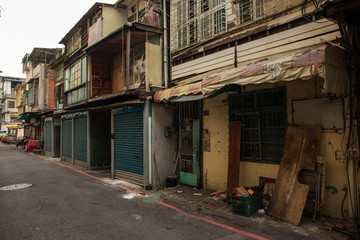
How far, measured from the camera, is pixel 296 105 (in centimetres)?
621

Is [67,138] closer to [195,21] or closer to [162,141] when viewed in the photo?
[162,141]

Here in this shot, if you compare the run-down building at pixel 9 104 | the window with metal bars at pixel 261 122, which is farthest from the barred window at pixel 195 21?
the run-down building at pixel 9 104

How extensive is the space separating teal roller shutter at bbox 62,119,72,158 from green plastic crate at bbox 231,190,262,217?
581 inches

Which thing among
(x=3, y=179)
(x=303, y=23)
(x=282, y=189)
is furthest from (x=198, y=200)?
(x=3, y=179)

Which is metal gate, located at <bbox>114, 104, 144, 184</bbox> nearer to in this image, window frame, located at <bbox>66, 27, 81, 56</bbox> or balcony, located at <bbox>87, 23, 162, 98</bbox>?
balcony, located at <bbox>87, 23, 162, 98</bbox>

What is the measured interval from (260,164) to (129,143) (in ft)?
19.6

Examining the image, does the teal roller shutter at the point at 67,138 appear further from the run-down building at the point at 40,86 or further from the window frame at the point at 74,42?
the window frame at the point at 74,42

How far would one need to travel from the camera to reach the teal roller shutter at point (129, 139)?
999cm

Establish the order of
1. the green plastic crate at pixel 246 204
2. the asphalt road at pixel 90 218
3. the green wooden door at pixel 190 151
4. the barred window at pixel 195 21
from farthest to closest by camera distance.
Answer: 1. the green wooden door at pixel 190 151
2. the barred window at pixel 195 21
3. the green plastic crate at pixel 246 204
4. the asphalt road at pixel 90 218

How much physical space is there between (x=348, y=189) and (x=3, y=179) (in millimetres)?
13377

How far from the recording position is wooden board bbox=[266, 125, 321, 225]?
5.47m

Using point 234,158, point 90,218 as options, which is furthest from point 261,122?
point 90,218

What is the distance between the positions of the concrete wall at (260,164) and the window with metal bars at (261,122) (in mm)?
191

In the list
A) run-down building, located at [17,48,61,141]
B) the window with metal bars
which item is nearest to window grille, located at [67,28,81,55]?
run-down building, located at [17,48,61,141]
